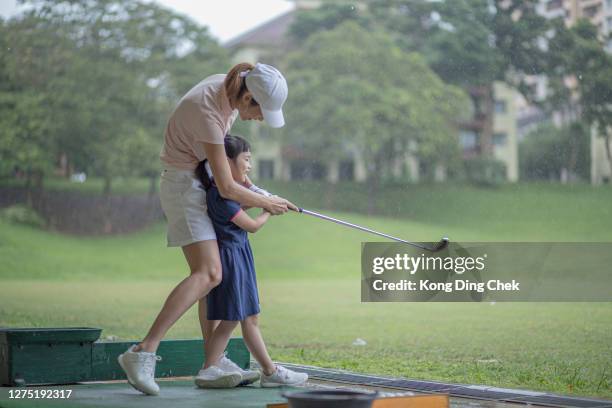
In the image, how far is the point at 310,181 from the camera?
12.6 m

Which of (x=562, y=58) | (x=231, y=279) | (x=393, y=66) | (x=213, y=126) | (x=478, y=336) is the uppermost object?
(x=393, y=66)

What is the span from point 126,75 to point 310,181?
3.92 m

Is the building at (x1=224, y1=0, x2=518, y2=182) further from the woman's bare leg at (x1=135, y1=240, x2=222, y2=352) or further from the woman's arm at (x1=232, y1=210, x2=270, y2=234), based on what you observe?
the woman's bare leg at (x1=135, y1=240, x2=222, y2=352)

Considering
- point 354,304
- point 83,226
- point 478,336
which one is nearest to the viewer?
point 478,336

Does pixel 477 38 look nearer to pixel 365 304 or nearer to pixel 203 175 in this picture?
pixel 365 304

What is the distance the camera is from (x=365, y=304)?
29.4 feet

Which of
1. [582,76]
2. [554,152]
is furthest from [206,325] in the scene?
[554,152]

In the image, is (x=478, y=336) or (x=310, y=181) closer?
(x=478, y=336)

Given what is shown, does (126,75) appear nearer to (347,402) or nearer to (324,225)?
(324,225)

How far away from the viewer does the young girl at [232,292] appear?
9.53 ft

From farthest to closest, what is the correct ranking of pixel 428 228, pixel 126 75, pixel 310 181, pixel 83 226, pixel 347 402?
pixel 126 75 < pixel 83 226 < pixel 310 181 < pixel 428 228 < pixel 347 402

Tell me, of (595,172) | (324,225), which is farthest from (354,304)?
(324,225)

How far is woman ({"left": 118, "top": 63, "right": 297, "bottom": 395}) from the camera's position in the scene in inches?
109

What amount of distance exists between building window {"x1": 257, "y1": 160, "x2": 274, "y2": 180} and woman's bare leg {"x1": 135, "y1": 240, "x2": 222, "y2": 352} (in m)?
9.61
